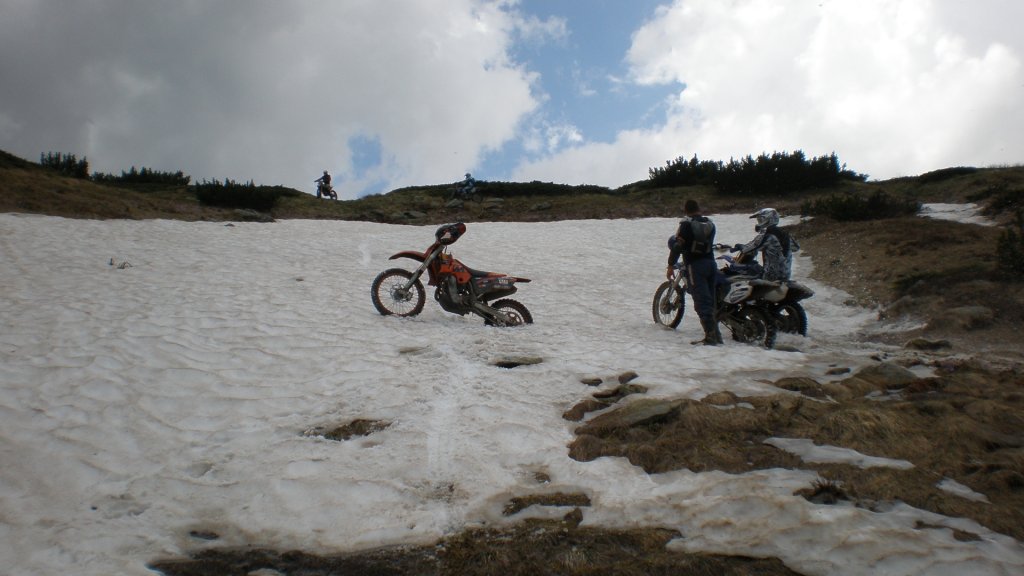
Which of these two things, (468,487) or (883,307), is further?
(883,307)

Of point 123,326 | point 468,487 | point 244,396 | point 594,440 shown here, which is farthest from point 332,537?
point 123,326

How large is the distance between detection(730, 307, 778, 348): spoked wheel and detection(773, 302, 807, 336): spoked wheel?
394 millimetres

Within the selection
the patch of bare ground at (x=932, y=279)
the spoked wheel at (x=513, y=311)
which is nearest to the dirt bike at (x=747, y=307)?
the patch of bare ground at (x=932, y=279)

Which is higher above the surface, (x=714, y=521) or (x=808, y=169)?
(x=808, y=169)

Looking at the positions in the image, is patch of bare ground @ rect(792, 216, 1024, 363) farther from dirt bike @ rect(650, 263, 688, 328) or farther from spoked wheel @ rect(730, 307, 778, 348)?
dirt bike @ rect(650, 263, 688, 328)

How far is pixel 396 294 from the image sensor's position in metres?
9.61

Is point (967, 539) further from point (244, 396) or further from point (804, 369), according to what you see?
point (244, 396)

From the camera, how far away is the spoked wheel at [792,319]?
8.94 m

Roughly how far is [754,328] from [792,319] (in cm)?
86

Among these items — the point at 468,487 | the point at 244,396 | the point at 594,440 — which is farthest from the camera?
the point at 244,396

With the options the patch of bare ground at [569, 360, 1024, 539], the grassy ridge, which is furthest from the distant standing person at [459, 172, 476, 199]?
the patch of bare ground at [569, 360, 1024, 539]

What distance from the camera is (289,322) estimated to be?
857 centimetres

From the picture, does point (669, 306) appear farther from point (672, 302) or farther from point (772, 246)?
point (772, 246)

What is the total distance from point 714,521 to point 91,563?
311 centimetres
